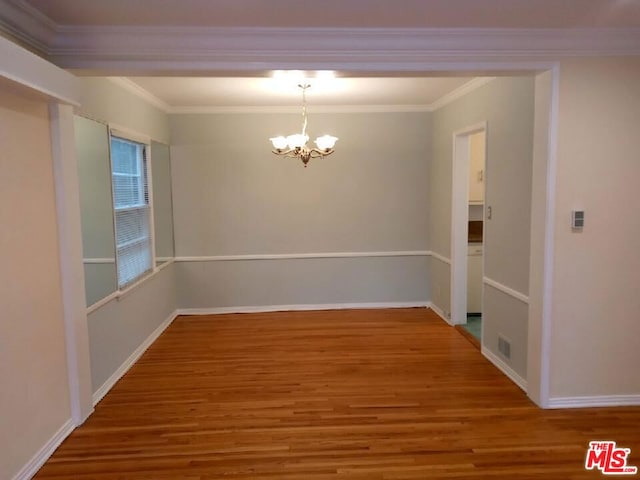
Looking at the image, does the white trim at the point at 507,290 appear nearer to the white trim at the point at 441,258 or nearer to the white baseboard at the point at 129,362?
the white trim at the point at 441,258

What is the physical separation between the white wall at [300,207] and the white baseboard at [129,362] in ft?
2.37

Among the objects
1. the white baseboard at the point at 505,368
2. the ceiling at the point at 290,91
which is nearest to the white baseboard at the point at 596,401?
the white baseboard at the point at 505,368

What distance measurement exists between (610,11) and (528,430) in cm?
258

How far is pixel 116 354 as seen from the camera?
12.5ft

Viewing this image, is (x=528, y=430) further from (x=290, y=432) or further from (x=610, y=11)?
(x=610, y=11)

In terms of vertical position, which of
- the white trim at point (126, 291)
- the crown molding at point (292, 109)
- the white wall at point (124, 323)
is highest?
the crown molding at point (292, 109)

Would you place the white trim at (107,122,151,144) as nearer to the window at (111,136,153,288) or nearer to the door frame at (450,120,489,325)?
the window at (111,136,153,288)

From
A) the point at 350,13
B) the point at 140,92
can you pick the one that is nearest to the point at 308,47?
the point at 350,13

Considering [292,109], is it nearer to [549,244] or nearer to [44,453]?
[549,244]

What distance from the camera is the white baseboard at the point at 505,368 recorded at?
354 cm

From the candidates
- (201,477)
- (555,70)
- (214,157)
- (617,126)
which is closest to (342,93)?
(214,157)

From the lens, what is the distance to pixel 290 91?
464 centimetres

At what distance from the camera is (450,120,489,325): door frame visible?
16.3ft

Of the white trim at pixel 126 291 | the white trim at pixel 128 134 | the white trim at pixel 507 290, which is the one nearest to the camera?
the white trim at pixel 126 291
